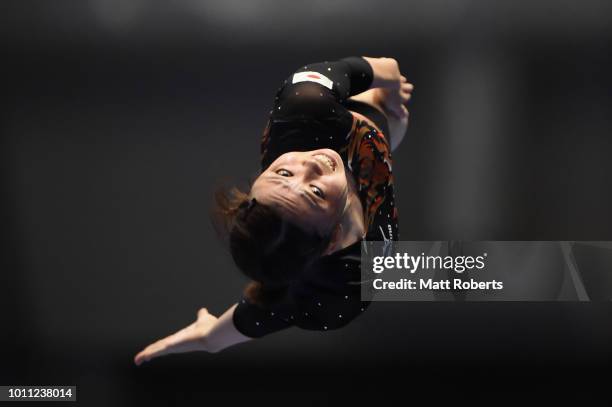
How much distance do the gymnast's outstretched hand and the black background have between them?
0.37 feet

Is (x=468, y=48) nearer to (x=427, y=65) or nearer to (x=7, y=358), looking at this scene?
(x=427, y=65)

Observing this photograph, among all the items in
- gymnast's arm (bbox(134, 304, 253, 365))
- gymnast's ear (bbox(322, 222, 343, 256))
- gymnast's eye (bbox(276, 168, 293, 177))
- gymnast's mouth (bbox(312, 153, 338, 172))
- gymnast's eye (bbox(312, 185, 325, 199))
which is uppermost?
gymnast's mouth (bbox(312, 153, 338, 172))

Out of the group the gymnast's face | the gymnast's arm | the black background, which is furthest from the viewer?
the black background

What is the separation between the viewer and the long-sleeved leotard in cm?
73

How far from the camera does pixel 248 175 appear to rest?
107cm

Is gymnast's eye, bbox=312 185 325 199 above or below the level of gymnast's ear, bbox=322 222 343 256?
above

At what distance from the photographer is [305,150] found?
2.35 feet

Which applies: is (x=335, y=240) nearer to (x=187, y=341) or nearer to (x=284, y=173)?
(x=284, y=173)

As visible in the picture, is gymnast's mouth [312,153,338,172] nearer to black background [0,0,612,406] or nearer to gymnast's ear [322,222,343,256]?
gymnast's ear [322,222,343,256]

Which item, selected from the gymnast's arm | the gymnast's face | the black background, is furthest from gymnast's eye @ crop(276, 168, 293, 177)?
the black background

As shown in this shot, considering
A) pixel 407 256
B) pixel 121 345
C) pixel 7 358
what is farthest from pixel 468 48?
pixel 7 358

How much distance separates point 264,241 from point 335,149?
6.9 inches

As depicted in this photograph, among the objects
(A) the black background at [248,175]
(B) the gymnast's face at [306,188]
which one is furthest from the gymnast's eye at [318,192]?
(A) the black background at [248,175]

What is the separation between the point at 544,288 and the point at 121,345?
0.76 meters
